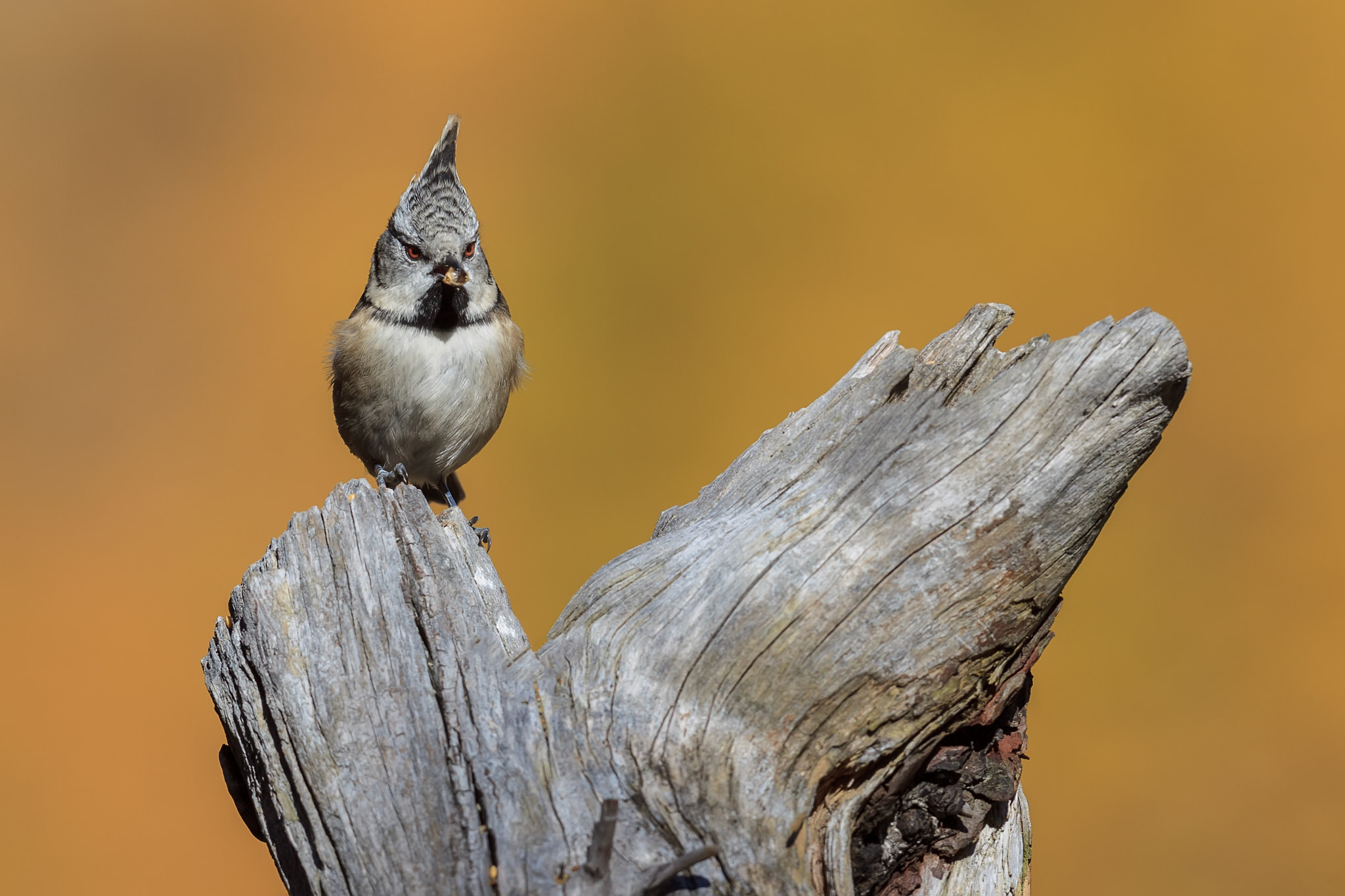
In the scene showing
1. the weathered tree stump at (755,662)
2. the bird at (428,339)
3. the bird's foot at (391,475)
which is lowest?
the weathered tree stump at (755,662)

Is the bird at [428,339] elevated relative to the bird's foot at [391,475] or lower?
elevated

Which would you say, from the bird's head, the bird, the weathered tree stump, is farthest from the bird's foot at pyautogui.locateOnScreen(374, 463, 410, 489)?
the weathered tree stump

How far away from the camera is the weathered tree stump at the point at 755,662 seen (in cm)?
188

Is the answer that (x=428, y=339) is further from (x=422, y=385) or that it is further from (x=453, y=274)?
(x=453, y=274)

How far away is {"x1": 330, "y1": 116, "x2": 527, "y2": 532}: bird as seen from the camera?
313cm

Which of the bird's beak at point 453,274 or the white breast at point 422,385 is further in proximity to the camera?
the white breast at point 422,385

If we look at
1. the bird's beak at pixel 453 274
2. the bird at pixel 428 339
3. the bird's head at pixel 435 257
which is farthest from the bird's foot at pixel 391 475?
the bird's beak at pixel 453 274

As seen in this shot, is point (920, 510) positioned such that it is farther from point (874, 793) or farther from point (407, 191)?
point (407, 191)

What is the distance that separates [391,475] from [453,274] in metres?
0.81

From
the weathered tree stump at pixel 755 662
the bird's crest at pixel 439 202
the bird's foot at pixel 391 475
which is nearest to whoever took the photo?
the weathered tree stump at pixel 755 662

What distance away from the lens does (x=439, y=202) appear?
3105 mm

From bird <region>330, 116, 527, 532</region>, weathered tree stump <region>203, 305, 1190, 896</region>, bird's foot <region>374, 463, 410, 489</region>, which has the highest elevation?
bird <region>330, 116, 527, 532</region>

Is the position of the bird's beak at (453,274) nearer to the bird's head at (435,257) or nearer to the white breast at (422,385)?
the bird's head at (435,257)

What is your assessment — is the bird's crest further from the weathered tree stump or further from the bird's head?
the weathered tree stump
